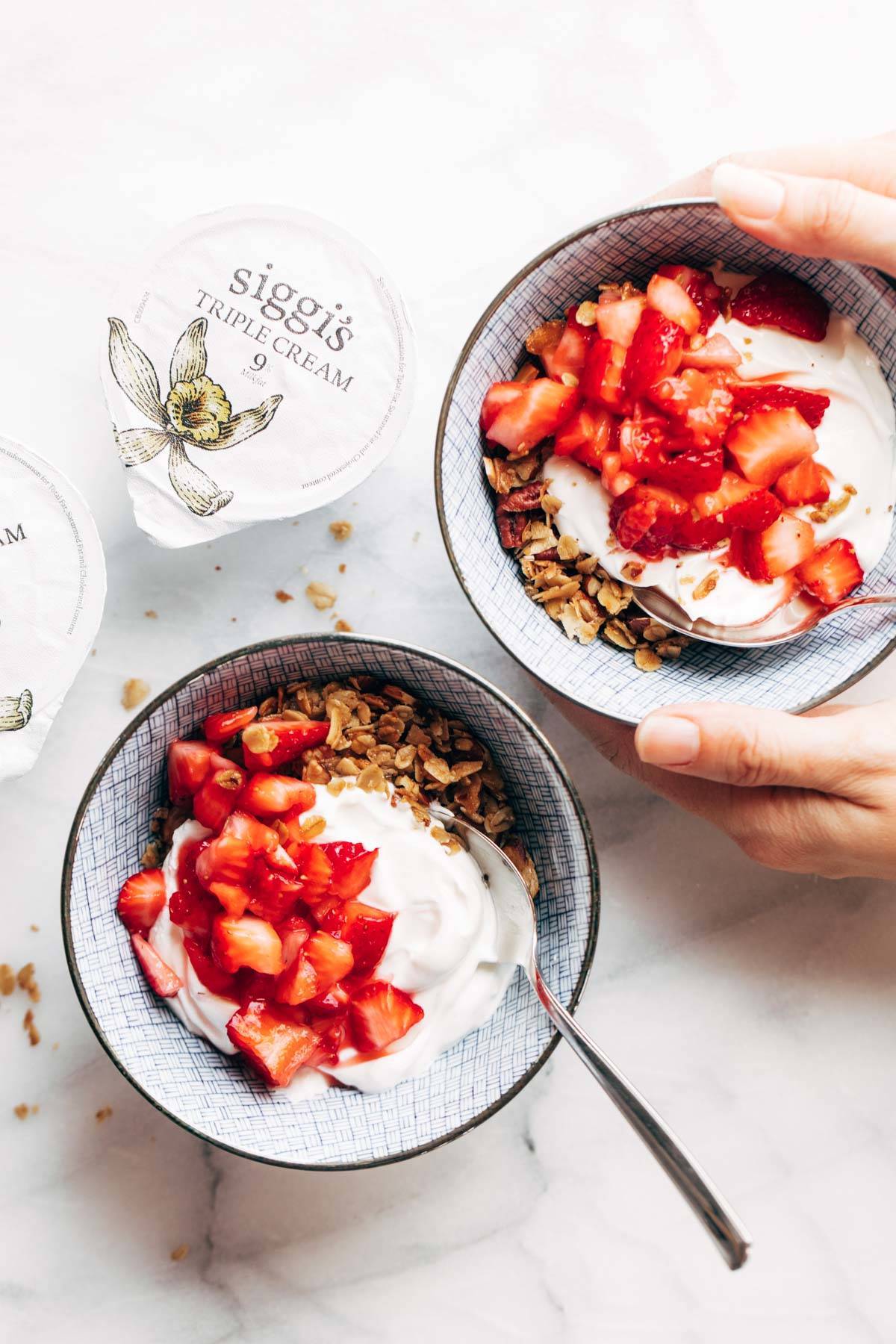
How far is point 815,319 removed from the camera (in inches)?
57.1

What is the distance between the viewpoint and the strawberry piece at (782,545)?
1.46m

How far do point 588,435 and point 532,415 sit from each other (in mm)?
82

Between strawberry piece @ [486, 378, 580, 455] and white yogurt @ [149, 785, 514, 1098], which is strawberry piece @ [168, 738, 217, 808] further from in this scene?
strawberry piece @ [486, 378, 580, 455]

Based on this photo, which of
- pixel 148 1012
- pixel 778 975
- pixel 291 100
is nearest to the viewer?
pixel 148 1012

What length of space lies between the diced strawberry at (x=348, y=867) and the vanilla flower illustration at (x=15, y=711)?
468 millimetres

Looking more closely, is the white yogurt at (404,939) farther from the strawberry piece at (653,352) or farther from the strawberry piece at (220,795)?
the strawberry piece at (653,352)

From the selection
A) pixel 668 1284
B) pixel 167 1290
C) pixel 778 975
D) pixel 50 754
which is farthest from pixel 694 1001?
pixel 50 754

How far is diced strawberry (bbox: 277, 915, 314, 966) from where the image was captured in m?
1.38

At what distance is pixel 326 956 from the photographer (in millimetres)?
1343

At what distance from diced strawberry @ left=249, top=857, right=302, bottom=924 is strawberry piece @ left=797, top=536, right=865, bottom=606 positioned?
0.82 metres

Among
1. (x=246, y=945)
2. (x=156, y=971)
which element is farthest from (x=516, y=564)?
(x=156, y=971)

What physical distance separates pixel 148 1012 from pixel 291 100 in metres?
1.37

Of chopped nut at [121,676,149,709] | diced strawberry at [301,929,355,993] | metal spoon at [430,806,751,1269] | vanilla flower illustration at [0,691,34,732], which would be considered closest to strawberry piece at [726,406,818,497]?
metal spoon at [430,806,751,1269]

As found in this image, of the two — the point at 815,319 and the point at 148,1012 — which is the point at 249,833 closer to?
the point at 148,1012
